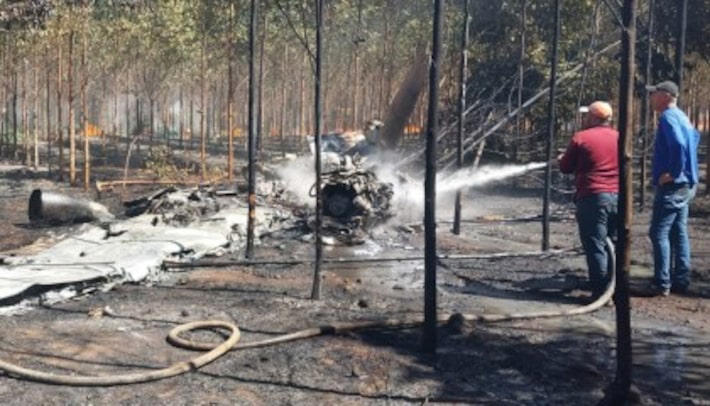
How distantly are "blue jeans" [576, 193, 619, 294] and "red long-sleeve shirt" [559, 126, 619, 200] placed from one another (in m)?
0.09

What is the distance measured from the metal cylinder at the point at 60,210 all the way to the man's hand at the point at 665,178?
9.36 metres

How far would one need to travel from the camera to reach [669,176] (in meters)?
7.31

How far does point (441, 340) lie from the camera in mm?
6004

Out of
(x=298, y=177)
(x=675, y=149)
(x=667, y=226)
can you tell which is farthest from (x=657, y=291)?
(x=298, y=177)

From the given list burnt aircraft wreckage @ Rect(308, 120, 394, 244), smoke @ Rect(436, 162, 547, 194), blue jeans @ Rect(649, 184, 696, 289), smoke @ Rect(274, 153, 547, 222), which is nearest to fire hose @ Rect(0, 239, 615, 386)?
blue jeans @ Rect(649, 184, 696, 289)

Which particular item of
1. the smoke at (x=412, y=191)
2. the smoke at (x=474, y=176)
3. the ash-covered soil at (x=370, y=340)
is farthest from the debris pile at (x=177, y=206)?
the smoke at (x=474, y=176)

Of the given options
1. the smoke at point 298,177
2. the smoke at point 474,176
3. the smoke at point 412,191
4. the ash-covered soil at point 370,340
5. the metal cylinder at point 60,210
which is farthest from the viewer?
the smoke at point 298,177

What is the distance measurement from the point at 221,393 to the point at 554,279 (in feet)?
15.8

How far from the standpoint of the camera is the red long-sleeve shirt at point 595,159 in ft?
23.9

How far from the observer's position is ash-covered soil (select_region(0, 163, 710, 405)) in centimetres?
487

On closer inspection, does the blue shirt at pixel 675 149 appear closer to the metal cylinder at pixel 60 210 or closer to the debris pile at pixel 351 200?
the debris pile at pixel 351 200

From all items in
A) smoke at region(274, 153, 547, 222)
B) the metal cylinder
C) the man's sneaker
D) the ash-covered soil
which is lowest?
the ash-covered soil

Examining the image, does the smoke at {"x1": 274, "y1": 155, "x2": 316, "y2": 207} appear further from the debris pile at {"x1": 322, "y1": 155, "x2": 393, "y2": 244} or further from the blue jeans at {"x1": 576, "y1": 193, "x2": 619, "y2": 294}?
the blue jeans at {"x1": 576, "y1": 193, "x2": 619, "y2": 294}

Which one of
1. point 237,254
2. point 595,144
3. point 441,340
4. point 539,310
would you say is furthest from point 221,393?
point 237,254
